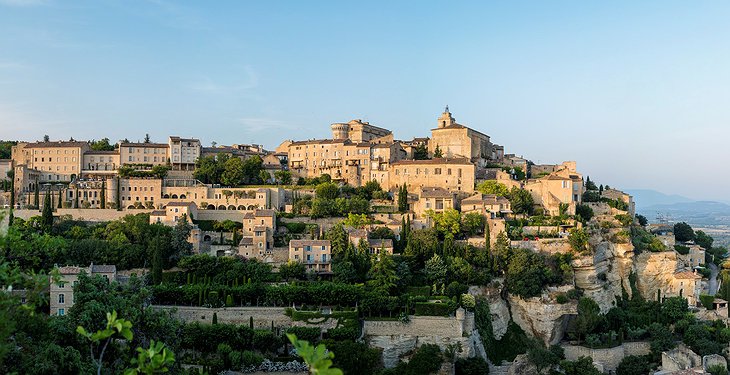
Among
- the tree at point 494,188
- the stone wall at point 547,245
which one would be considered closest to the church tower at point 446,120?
the tree at point 494,188

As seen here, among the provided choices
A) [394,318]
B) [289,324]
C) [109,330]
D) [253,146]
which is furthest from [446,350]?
[253,146]

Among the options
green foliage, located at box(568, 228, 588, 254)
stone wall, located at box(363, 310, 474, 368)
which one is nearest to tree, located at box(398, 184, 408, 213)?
green foliage, located at box(568, 228, 588, 254)

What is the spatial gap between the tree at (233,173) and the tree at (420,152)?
16.4 meters

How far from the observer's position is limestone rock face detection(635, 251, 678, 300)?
45344 millimetres

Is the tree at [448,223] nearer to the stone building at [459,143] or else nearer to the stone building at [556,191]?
the stone building at [556,191]

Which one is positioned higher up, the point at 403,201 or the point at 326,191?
the point at 326,191

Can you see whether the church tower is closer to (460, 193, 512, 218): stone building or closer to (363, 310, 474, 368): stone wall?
(460, 193, 512, 218): stone building

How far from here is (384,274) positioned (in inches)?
1469

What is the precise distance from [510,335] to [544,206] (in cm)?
1396

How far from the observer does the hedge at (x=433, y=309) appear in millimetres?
34875

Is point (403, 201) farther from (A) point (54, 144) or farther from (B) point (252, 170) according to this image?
(A) point (54, 144)

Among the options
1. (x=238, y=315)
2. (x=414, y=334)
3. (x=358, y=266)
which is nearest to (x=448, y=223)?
(x=358, y=266)

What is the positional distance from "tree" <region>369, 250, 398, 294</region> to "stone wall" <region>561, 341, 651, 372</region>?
36.2 ft

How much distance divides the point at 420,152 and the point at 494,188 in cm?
1191
